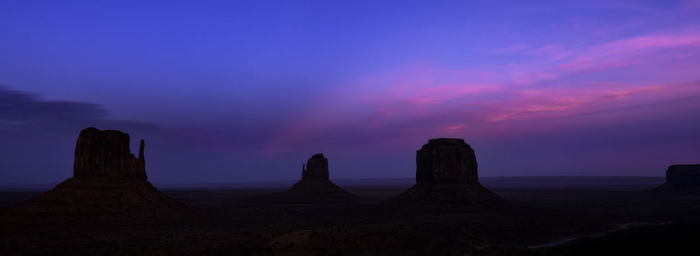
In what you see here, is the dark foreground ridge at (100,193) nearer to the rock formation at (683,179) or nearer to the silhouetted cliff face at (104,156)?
the silhouetted cliff face at (104,156)

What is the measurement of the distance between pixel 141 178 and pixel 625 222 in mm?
65483

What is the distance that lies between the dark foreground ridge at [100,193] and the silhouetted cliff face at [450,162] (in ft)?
146

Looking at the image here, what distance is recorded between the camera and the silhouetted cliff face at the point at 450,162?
77250 millimetres

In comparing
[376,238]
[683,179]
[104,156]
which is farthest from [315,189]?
[683,179]

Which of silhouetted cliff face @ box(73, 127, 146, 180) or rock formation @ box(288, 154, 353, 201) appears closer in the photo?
silhouetted cliff face @ box(73, 127, 146, 180)

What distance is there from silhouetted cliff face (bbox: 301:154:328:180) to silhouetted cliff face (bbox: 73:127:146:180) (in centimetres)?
6409

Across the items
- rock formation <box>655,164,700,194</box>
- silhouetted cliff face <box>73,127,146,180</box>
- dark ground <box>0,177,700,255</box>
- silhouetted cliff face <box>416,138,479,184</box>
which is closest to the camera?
dark ground <box>0,177,700,255</box>

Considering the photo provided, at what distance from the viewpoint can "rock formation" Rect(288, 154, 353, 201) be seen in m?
112

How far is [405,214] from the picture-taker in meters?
60.7

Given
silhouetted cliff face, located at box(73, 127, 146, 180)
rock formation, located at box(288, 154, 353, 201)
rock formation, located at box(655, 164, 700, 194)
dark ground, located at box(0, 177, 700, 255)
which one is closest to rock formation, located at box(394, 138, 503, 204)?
dark ground, located at box(0, 177, 700, 255)

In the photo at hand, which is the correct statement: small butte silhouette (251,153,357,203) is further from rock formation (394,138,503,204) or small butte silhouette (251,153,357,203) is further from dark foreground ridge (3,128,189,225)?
dark foreground ridge (3,128,189,225)

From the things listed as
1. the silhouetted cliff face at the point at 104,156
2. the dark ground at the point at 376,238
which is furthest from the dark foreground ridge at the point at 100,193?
the dark ground at the point at 376,238

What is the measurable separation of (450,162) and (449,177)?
2839 mm

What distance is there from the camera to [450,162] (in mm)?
77375
